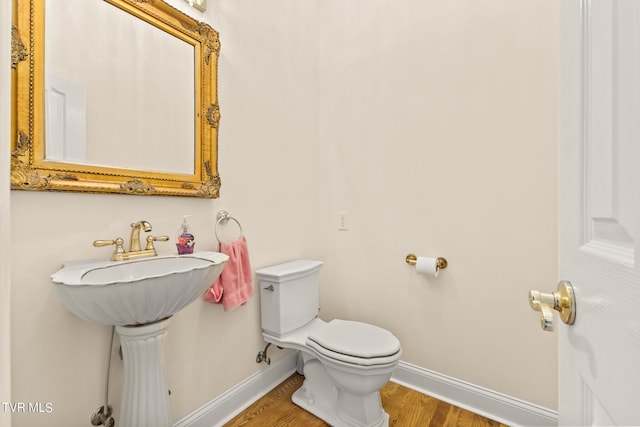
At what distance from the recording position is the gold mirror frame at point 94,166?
870mm

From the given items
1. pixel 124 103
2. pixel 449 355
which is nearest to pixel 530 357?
pixel 449 355

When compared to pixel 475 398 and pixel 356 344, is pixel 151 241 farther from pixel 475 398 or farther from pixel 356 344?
pixel 475 398

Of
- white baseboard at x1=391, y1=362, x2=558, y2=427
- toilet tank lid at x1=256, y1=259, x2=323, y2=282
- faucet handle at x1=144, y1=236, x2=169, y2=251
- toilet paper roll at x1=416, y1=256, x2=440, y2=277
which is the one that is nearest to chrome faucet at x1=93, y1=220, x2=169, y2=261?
faucet handle at x1=144, y1=236, x2=169, y2=251

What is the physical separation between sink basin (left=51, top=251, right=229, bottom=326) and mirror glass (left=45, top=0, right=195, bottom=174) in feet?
1.28

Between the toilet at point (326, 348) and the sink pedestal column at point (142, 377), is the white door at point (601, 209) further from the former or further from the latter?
the sink pedestal column at point (142, 377)

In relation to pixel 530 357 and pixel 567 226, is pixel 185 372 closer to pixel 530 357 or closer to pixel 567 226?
pixel 567 226

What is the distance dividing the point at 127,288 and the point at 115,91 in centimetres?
79

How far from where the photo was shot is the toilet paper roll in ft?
5.10

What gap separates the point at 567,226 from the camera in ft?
1.54

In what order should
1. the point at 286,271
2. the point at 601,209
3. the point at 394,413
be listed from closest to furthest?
the point at 601,209 < the point at 394,413 < the point at 286,271

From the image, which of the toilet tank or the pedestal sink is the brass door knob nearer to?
the pedestal sink

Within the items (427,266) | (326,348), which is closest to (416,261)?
(427,266)

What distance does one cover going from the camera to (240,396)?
1519mm

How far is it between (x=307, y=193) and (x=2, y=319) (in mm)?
1671
